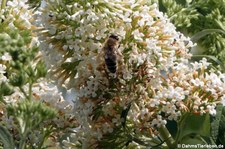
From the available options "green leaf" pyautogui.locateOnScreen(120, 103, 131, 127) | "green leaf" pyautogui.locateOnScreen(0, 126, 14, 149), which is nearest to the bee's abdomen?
"green leaf" pyautogui.locateOnScreen(120, 103, 131, 127)

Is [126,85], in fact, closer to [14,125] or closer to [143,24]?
[143,24]

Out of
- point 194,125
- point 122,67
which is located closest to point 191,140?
point 194,125

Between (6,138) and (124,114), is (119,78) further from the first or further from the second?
(6,138)

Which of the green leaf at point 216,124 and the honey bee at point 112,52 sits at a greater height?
the honey bee at point 112,52

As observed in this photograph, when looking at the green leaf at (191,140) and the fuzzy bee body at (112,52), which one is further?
the green leaf at (191,140)

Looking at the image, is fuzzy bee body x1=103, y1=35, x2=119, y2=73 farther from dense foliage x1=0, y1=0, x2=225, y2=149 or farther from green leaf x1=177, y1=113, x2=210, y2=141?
green leaf x1=177, y1=113, x2=210, y2=141

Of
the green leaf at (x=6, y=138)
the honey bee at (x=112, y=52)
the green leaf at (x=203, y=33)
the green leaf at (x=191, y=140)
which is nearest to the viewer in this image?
the green leaf at (x=6, y=138)

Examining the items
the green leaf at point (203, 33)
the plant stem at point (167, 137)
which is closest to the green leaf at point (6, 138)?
the plant stem at point (167, 137)

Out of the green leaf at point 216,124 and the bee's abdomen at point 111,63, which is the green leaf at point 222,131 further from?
the bee's abdomen at point 111,63
